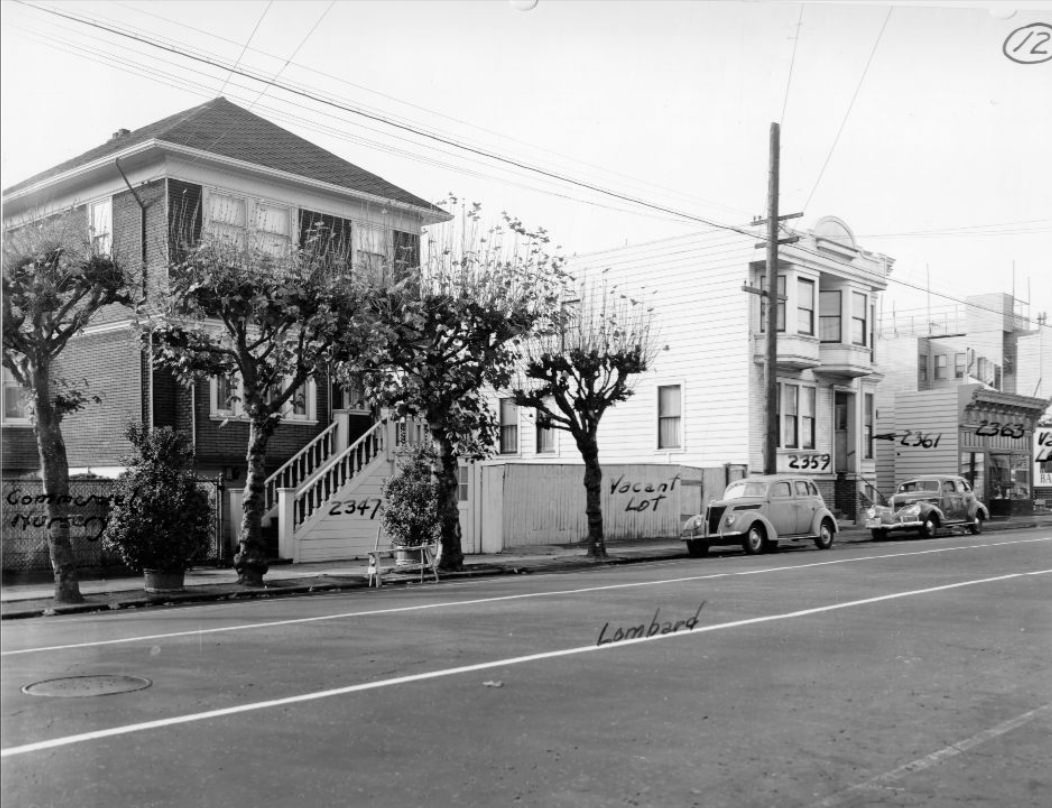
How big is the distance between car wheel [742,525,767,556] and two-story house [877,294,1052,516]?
189cm

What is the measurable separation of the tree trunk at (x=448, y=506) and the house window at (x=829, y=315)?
30.3 feet

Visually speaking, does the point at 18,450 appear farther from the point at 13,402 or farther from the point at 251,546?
the point at 251,546

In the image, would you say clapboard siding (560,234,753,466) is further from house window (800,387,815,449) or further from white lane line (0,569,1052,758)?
white lane line (0,569,1052,758)

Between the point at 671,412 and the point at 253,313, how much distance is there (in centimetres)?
171

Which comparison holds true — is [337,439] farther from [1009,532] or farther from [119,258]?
[1009,532]

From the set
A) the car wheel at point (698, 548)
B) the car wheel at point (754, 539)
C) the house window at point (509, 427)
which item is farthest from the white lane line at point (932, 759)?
the house window at point (509, 427)

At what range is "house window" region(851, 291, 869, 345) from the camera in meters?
2.78

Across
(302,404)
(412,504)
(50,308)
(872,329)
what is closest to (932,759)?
(872,329)

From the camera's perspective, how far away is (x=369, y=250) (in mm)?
2789

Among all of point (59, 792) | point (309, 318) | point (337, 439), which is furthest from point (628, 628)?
point (309, 318)

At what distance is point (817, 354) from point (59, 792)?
103 inches

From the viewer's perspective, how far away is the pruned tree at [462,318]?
9.50ft

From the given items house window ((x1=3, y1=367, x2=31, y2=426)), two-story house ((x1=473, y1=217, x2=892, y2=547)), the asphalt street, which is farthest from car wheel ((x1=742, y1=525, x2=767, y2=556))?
house window ((x1=3, y1=367, x2=31, y2=426))

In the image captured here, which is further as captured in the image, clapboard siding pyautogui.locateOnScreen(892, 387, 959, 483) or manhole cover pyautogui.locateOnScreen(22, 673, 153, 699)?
clapboard siding pyautogui.locateOnScreen(892, 387, 959, 483)
